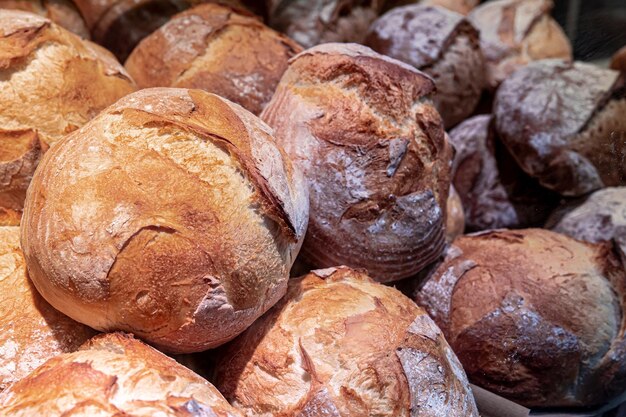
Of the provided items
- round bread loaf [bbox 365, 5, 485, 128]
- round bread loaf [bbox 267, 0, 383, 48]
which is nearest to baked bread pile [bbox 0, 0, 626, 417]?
round bread loaf [bbox 365, 5, 485, 128]

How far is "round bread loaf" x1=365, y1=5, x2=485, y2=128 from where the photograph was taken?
7.75 feet

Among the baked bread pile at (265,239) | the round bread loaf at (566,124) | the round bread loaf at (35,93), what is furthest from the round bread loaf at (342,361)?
the round bread loaf at (566,124)

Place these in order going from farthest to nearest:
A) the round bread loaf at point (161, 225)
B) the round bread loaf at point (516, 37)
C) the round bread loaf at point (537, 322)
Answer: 1. the round bread loaf at point (516, 37)
2. the round bread loaf at point (537, 322)
3. the round bread loaf at point (161, 225)

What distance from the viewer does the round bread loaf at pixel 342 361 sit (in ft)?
3.87

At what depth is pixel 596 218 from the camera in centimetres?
209

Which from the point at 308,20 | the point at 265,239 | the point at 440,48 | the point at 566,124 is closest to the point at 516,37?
the point at 440,48

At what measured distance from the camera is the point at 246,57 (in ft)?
5.80

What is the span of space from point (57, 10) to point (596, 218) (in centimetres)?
192

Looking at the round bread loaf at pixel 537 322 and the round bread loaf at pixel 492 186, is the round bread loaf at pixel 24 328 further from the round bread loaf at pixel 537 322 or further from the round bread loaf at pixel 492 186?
the round bread loaf at pixel 492 186

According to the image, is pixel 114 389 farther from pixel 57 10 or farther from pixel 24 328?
pixel 57 10

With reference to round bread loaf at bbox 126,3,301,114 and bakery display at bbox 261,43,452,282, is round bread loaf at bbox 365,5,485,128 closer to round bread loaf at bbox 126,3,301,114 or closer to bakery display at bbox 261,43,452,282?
round bread loaf at bbox 126,3,301,114

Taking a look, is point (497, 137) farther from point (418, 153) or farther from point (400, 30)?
point (418, 153)

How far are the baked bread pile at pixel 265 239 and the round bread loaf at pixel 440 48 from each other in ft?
1.07

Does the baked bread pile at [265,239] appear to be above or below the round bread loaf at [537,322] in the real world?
above
